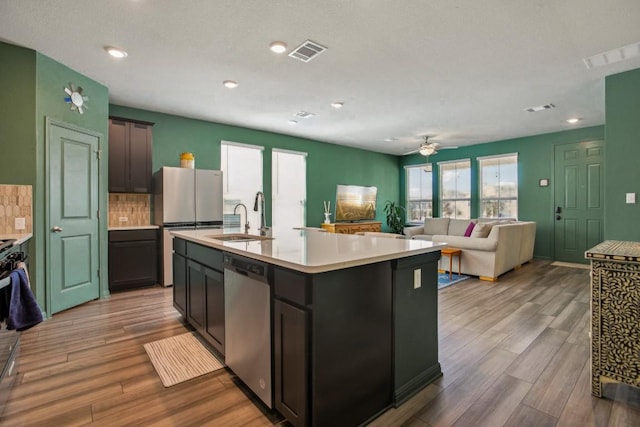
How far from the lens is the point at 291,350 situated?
1.58 meters

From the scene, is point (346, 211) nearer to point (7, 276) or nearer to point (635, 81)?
point (635, 81)

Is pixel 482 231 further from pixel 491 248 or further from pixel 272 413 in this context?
pixel 272 413

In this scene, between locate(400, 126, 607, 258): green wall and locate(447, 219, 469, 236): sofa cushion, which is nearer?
locate(400, 126, 607, 258): green wall

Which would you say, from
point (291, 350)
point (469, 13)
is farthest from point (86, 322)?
point (469, 13)

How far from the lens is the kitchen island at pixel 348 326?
4.93ft

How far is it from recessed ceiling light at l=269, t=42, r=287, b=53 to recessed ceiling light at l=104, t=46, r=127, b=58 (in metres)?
1.53

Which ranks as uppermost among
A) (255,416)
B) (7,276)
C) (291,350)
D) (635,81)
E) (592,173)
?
(635,81)

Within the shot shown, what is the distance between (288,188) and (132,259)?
338 centimetres

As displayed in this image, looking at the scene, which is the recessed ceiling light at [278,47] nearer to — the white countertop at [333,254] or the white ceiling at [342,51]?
the white ceiling at [342,51]

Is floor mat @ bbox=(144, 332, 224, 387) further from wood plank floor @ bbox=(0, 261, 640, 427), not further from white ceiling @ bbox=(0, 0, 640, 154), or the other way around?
white ceiling @ bbox=(0, 0, 640, 154)

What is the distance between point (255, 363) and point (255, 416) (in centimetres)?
27

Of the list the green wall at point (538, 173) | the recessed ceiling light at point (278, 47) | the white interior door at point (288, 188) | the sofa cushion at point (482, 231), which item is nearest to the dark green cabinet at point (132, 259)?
the white interior door at point (288, 188)

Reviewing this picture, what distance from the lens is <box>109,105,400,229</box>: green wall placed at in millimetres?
5219

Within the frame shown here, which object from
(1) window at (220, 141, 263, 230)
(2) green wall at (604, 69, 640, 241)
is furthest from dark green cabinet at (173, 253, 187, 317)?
(2) green wall at (604, 69, 640, 241)
